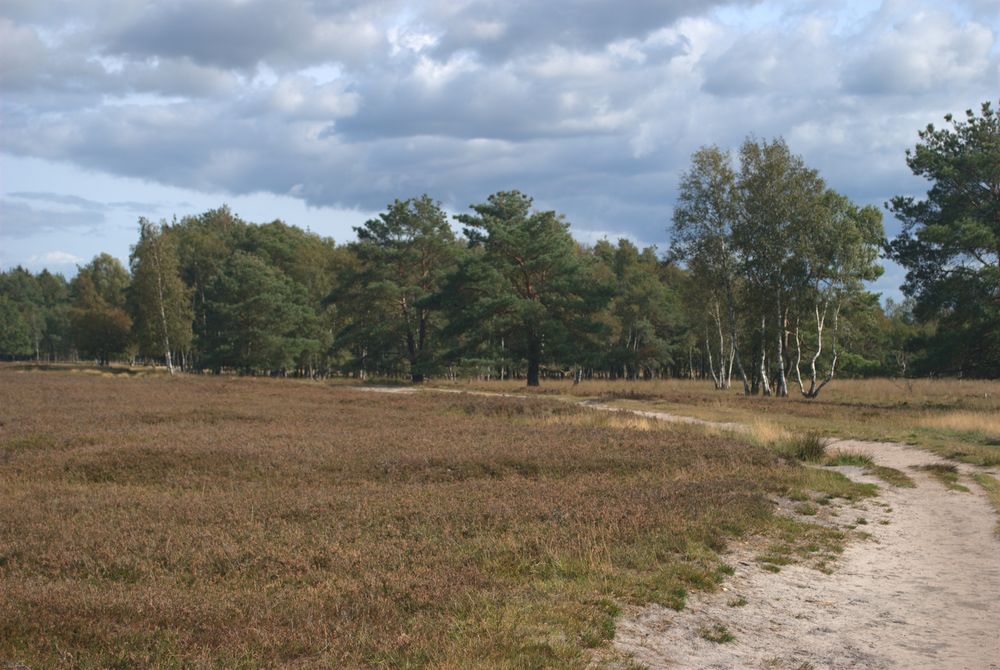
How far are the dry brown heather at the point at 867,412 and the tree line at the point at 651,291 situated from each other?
97.9 inches

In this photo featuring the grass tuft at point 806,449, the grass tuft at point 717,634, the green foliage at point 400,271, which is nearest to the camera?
the grass tuft at point 717,634

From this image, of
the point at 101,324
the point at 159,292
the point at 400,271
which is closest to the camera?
the point at 400,271

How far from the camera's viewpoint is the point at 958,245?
34.3m

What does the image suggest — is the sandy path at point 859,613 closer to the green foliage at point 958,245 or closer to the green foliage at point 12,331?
the green foliage at point 958,245

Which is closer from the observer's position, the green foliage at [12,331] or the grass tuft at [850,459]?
the grass tuft at [850,459]

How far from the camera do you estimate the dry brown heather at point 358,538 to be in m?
6.46

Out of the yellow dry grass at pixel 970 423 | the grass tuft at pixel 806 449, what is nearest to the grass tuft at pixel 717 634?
the grass tuft at pixel 806 449

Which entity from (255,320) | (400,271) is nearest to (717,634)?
(400,271)

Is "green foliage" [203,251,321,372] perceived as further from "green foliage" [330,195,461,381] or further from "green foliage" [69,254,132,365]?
"green foliage" [69,254,132,365]

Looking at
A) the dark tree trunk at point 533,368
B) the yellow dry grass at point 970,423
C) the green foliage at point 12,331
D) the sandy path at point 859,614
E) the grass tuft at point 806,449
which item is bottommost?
the sandy path at point 859,614

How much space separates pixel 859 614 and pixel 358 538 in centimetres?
594

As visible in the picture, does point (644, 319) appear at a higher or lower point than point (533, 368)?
higher

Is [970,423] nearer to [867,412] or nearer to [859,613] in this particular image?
[867,412]

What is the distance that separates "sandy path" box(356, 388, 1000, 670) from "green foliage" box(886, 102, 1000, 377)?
85.9 feet
